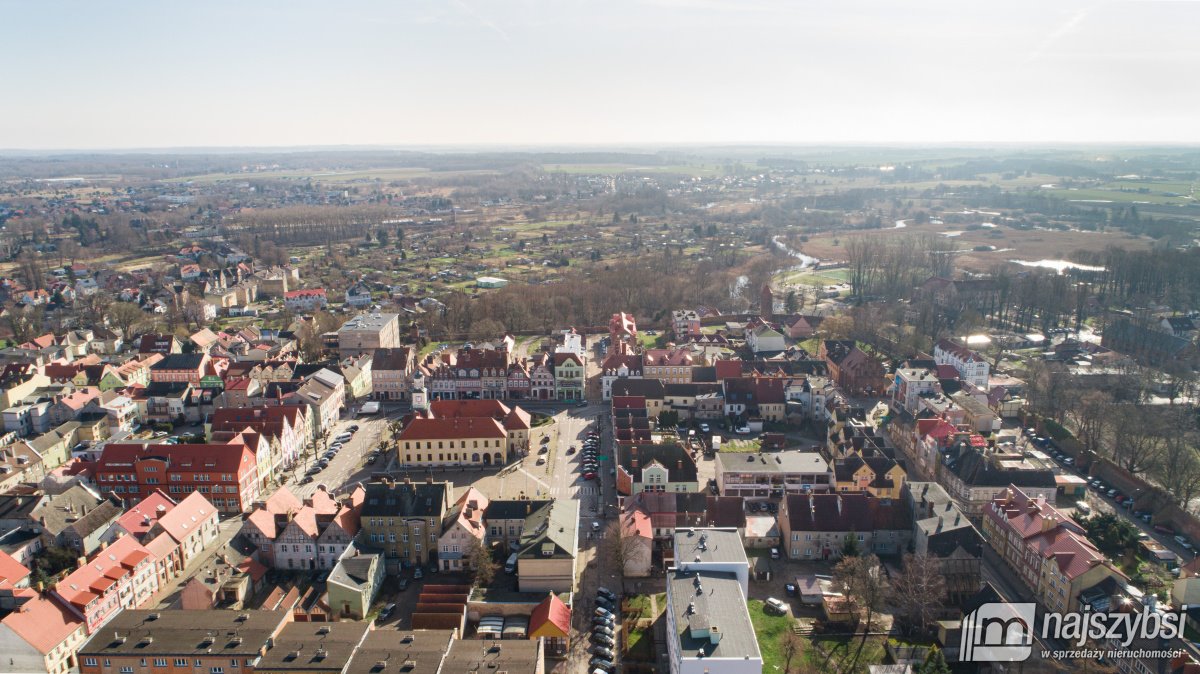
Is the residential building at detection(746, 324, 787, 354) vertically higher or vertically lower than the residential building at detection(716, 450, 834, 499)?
higher

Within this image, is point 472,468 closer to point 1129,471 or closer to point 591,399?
point 591,399

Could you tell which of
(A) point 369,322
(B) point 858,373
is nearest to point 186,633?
(A) point 369,322

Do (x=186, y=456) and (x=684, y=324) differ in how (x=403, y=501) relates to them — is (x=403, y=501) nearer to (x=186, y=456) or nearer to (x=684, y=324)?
(x=186, y=456)

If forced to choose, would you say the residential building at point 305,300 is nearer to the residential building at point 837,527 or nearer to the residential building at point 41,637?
the residential building at point 41,637

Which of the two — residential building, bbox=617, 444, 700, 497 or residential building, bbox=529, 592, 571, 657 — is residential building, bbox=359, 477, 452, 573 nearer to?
residential building, bbox=529, 592, 571, 657

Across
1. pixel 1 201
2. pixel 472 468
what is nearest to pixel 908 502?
pixel 472 468

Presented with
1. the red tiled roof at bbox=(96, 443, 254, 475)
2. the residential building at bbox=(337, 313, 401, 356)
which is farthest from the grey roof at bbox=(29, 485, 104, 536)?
the residential building at bbox=(337, 313, 401, 356)
